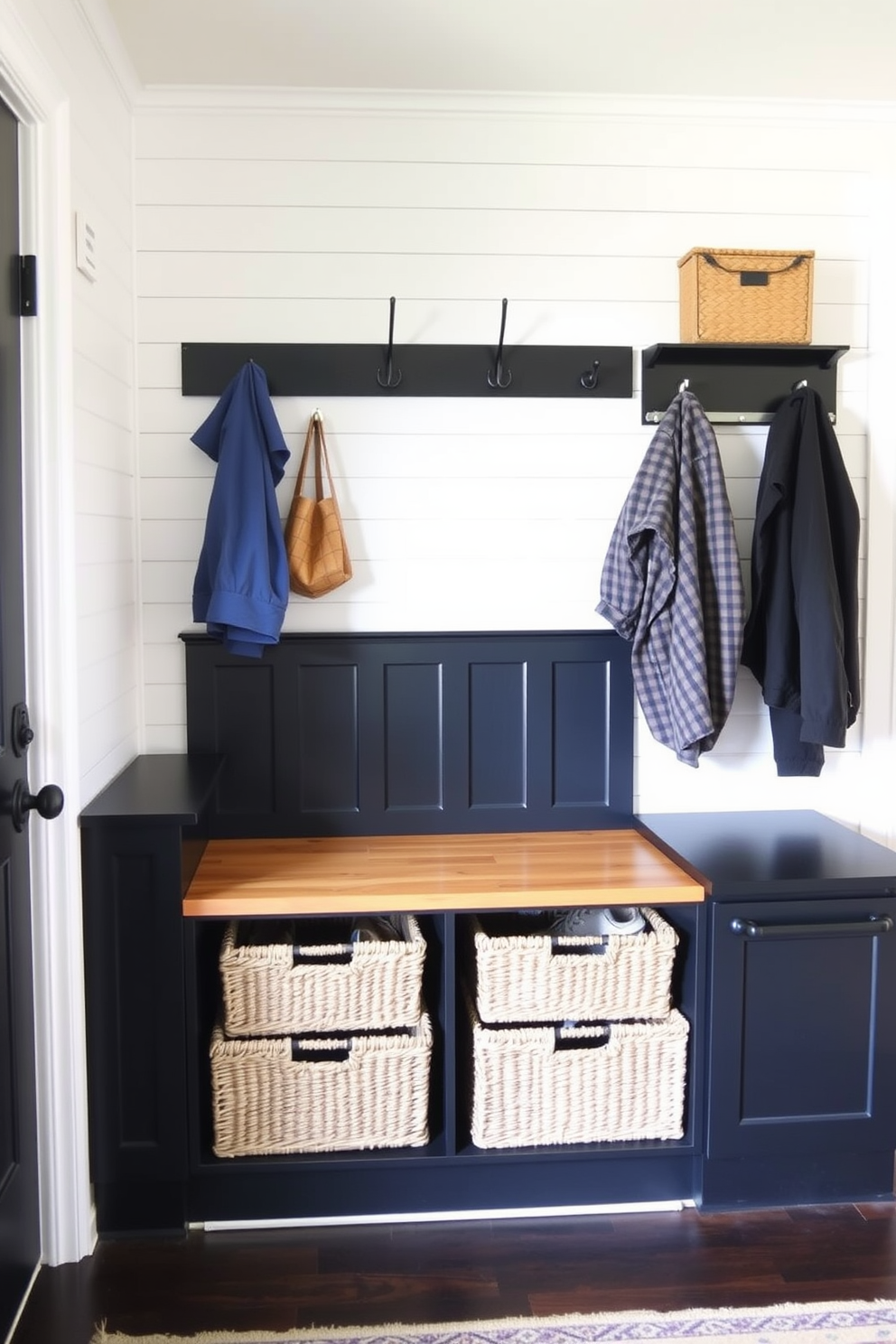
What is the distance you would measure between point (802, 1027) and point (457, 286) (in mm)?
1885

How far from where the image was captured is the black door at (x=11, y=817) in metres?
1.89

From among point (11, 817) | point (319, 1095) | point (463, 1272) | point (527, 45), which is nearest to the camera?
point (11, 817)

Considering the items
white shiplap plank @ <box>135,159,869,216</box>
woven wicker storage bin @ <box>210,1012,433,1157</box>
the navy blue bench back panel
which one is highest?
white shiplap plank @ <box>135,159,869,216</box>

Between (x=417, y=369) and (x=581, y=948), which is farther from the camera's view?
(x=417, y=369)

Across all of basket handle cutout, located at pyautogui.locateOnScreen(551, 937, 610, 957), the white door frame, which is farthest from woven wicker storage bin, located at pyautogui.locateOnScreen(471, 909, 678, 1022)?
the white door frame

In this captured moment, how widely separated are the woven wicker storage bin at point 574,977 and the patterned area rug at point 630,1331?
0.57 metres

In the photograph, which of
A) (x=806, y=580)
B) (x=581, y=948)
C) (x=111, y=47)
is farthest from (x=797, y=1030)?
(x=111, y=47)

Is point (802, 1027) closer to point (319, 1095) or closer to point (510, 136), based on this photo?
point (319, 1095)

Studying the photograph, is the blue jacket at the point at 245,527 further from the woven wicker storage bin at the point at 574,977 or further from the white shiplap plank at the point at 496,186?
the woven wicker storage bin at the point at 574,977

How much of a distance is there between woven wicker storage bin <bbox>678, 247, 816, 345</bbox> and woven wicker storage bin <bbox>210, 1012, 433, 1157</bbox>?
1.76 meters

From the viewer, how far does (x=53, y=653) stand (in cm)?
206

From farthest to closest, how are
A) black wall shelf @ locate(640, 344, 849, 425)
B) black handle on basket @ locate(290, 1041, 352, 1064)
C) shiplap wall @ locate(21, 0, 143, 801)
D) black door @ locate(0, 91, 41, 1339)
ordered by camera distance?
black wall shelf @ locate(640, 344, 849, 425)
black handle on basket @ locate(290, 1041, 352, 1064)
shiplap wall @ locate(21, 0, 143, 801)
black door @ locate(0, 91, 41, 1339)

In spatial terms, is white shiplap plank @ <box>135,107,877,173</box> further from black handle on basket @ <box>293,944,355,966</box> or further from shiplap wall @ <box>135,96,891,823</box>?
black handle on basket @ <box>293,944,355,966</box>

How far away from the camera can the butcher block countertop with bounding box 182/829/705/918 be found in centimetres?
233
